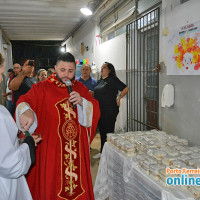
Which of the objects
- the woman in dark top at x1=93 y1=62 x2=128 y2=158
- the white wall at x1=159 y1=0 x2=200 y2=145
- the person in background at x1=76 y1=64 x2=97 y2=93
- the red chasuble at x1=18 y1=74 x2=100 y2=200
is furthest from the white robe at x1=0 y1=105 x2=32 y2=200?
the person in background at x1=76 y1=64 x2=97 y2=93

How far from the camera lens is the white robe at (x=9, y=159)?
104 cm

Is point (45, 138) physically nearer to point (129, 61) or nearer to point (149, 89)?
point (149, 89)

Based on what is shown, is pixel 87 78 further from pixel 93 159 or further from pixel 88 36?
pixel 88 36

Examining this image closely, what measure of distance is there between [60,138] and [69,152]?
0.15 metres

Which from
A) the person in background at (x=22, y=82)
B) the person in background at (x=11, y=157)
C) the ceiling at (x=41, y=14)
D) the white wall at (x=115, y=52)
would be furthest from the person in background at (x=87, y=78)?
the person in background at (x=11, y=157)

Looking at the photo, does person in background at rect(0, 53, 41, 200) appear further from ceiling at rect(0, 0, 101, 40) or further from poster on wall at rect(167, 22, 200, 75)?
ceiling at rect(0, 0, 101, 40)

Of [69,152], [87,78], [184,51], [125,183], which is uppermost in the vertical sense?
[184,51]

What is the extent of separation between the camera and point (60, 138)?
1.98 meters

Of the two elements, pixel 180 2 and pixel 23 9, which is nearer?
pixel 180 2

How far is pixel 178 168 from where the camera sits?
5.35 ft

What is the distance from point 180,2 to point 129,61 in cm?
163

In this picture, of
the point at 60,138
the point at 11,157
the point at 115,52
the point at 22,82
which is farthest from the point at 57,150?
the point at 115,52

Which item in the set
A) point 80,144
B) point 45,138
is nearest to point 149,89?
point 80,144

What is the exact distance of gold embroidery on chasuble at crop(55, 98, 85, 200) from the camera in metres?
1.99
